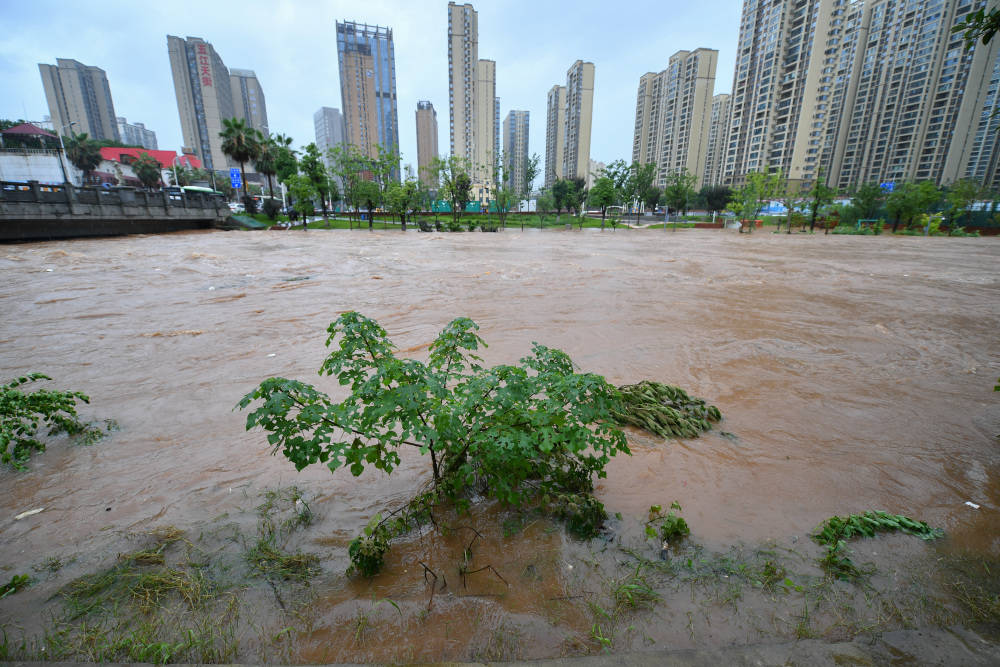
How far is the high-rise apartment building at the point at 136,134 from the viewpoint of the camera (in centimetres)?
15055

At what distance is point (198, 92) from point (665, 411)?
160338 millimetres

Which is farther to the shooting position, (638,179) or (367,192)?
(638,179)

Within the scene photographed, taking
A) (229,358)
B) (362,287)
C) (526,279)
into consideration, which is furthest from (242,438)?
(526,279)

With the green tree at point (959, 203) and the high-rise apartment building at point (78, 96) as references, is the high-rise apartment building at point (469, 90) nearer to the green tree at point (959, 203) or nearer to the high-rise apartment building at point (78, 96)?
the green tree at point (959, 203)

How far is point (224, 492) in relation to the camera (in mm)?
3439

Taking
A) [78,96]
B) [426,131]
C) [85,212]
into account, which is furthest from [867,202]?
[78,96]

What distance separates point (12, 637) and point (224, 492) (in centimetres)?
138

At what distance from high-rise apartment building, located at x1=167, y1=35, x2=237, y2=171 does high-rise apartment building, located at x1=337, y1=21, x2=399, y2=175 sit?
123 ft

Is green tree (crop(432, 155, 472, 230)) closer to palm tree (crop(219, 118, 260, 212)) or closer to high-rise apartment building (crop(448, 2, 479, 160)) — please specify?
palm tree (crop(219, 118, 260, 212))

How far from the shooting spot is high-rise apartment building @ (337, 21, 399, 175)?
4417 inches

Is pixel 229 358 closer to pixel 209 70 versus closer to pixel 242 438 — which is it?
pixel 242 438

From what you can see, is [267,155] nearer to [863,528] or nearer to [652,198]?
[863,528]

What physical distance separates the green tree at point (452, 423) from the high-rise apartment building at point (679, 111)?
333 ft

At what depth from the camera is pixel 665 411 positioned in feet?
15.2
